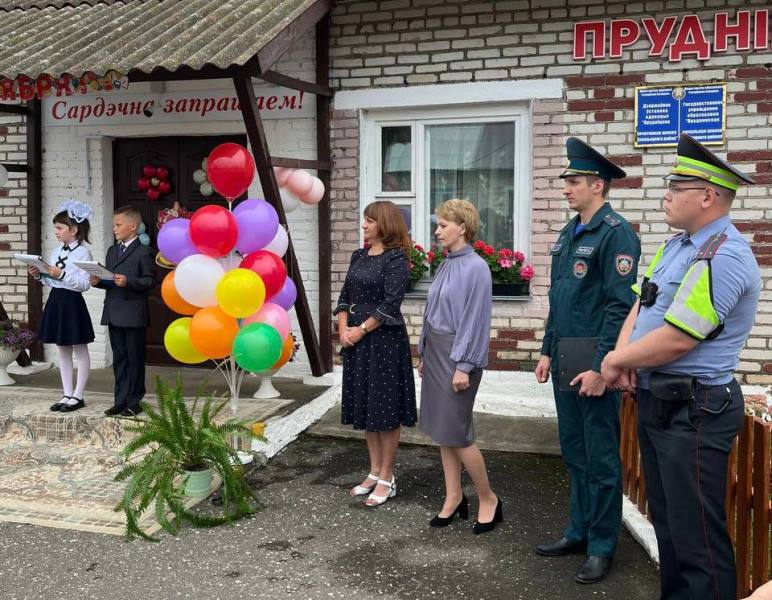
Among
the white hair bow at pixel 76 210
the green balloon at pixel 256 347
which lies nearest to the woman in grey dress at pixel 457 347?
the green balloon at pixel 256 347

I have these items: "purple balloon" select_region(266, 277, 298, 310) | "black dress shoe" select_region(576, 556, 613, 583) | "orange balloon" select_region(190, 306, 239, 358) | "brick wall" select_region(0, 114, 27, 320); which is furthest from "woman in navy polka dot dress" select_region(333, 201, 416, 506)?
"brick wall" select_region(0, 114, 27, 320)

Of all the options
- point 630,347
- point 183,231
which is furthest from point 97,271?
point 630,347

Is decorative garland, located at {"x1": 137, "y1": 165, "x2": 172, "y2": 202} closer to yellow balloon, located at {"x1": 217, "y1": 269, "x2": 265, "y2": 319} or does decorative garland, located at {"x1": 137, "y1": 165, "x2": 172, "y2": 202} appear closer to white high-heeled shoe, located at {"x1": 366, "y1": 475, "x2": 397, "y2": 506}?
yellow balloon, located at {"x1": 217, "y1": 269, "x2": 265, "y2": 319}

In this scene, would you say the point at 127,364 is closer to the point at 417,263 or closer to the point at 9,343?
the point at 9,343

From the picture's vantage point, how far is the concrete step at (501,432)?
574 centimetres

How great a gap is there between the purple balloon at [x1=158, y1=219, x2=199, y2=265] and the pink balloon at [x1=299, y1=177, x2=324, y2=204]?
1.35 m

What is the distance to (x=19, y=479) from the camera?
5.32 m

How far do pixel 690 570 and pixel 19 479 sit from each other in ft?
13.4

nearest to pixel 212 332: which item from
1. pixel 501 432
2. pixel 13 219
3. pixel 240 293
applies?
pixel 240 293

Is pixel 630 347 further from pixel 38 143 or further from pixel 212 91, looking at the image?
pixel 38 143

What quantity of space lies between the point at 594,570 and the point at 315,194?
3669 mm

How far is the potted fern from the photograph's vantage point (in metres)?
4.34

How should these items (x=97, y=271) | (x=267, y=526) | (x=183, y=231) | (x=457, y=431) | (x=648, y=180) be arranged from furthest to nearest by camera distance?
(x=648, y=180) < (x=97, y=271) < (x=183, y=231) < (x=267, y=526) < (x=457, y=431)

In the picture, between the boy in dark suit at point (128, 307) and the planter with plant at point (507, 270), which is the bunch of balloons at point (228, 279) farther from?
the planter with plant at point (507, 270)
